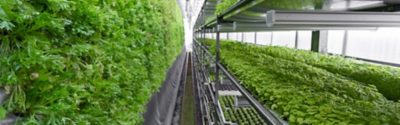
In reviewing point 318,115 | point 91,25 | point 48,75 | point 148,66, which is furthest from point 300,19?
point 148,66

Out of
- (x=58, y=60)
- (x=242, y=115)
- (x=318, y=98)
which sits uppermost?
(x=58, y=60)

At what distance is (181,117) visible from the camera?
5332 millimetres

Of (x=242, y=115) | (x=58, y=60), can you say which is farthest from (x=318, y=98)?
(x=242, y=115)

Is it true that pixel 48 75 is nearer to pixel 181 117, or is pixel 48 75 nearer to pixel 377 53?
pixel 377 53

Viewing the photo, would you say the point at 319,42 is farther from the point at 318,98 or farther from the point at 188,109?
the point at 318,98

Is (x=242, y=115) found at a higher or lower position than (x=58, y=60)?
lower

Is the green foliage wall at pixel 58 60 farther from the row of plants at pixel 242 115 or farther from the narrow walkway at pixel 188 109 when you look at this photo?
the narrow walkway at pixel 188 109

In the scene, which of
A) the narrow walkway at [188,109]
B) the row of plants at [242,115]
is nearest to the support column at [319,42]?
the row of plants at [242,115]

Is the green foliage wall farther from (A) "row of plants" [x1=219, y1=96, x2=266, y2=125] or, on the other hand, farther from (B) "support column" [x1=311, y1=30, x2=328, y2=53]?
(B) "support column" [x1=311, y1=30, x2=328, y2=53]

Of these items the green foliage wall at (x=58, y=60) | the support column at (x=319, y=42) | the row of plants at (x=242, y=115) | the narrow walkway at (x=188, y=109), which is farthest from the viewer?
the narrow walkway at (x=188, y=109)

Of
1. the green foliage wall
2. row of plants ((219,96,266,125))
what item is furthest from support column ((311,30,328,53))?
the green foliage wall

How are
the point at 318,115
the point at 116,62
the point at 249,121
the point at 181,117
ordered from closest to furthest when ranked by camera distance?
the point at 318,115, the point at 116,62, the point at 249,121, the point at 181,117

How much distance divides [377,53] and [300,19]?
8.48 feet

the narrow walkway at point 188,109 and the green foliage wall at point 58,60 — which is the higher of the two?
the green foliage wall at point 58,60
